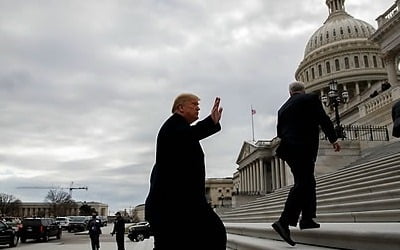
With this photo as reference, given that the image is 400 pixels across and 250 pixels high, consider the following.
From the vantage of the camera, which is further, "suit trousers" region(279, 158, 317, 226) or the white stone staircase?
"suit trousers" region(279, 158, 317, 226)

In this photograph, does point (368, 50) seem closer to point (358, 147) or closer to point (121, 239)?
point (358, 147)

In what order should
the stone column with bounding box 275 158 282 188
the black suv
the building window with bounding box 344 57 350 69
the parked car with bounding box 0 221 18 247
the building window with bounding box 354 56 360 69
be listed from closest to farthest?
the parked car with bounding box 0 221 18 247, the black suv, the stone column with bounding box 275 158 282 188, the building window with bounding box 354 56 360 69, the building window with bounding box 344 57 350 69

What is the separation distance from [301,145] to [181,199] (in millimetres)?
2163

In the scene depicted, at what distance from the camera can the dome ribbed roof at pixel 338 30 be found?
8881 cm

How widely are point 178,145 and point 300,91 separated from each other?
102 inches

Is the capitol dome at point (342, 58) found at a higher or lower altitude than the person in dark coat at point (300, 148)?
higher

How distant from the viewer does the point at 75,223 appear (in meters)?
45.2

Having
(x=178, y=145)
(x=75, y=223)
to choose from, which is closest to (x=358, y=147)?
(x=178, y=145)

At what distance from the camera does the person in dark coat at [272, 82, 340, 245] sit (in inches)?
174

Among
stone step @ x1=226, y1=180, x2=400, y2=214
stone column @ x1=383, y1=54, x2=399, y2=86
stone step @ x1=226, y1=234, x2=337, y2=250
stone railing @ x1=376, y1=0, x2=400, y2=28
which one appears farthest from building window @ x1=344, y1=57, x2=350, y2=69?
stone step @ x1=226, y1=234, x2=337, y2=250

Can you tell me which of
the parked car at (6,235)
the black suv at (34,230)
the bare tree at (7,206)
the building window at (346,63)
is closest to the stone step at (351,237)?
the parked car at (6,235)

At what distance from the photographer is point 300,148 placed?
14.5ft

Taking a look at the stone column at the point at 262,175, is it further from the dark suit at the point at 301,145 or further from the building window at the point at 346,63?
the dark suit at the point at 301,145

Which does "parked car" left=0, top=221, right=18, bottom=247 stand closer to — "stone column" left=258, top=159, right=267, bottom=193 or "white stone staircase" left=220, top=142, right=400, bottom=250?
"white stone staircase" left=220, top=142, right=400, bottom=250
